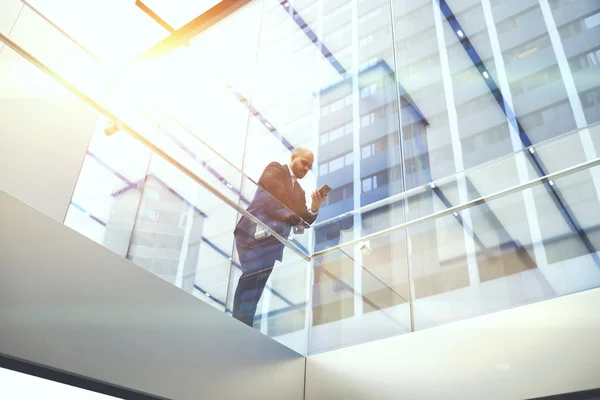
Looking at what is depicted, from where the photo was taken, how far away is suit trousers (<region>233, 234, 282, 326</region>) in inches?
124

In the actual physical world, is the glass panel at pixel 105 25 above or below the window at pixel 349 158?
below

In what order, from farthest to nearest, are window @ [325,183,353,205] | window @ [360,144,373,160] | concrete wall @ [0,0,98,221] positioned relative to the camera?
1. window @ [325,183,353,205]
2. window @ [360,144,373,160]
3. concrete wall @ [0,0,98,221]

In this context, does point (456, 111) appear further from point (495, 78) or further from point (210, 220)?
point (210, 220)

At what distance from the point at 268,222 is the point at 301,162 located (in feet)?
2.20

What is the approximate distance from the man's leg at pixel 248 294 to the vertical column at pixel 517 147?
153 cm

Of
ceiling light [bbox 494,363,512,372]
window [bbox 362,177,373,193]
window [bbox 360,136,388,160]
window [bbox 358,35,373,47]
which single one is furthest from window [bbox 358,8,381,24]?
window [bbox 362,177,373,193]

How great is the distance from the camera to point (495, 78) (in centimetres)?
993

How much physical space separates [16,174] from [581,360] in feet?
9.41

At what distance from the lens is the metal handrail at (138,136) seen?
96.8 inches

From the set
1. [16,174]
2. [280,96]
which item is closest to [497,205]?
[16,174]

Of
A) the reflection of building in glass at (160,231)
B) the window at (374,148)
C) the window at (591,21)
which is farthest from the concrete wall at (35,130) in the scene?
the window at (374,148)

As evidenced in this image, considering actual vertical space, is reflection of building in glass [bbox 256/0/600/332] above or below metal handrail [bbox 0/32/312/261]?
above

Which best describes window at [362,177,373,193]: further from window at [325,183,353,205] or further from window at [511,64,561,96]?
window at [511,64,561,96]

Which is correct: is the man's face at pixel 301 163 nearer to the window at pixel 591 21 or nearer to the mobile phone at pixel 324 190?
the mobile phone at pixel 324 190
